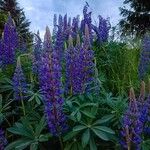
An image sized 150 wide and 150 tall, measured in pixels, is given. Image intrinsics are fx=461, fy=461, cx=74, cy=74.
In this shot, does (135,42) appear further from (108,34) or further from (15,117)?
(15,117)

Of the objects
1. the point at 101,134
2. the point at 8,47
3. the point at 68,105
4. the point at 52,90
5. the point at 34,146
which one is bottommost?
the point at 34,146

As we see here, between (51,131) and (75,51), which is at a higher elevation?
(75,51)

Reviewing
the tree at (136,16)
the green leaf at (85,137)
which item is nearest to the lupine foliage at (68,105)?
the green leaf at (85,137)

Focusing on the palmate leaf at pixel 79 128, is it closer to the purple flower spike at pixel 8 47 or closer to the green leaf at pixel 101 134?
the green leaf at pixel 101 134

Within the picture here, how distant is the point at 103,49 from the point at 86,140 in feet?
8.78

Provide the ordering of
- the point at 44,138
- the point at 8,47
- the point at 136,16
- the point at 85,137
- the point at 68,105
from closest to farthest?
the point at 85,137 < the point at 44,138 < the point at 68,105 < the point at 8,47 < the point at 136,16

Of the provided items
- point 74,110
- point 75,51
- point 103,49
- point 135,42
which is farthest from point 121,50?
point 74,110

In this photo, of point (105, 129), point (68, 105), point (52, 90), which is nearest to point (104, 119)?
point (105, 129)

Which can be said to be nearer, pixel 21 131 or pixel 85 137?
pixel 85 137

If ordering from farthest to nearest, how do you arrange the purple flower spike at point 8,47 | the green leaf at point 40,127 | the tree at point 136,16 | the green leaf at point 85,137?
the tree at point 136,16
the purple flower spike at point 8,47
the green leaf at point 40,127
the green leaf at point 85,137

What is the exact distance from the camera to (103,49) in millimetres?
5895

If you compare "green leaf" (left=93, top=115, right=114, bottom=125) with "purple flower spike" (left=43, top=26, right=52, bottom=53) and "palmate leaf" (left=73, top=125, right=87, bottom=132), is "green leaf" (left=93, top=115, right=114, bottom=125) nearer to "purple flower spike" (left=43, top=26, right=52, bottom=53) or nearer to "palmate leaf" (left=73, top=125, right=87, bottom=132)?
"palmate leaf" (left=73, top=125, right=87, bottom=132)

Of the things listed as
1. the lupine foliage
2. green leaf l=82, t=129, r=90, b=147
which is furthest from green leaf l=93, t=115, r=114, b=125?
green leaf l=82, t=129, r=90, b=147

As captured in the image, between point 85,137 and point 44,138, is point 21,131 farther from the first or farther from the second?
point 85,137
